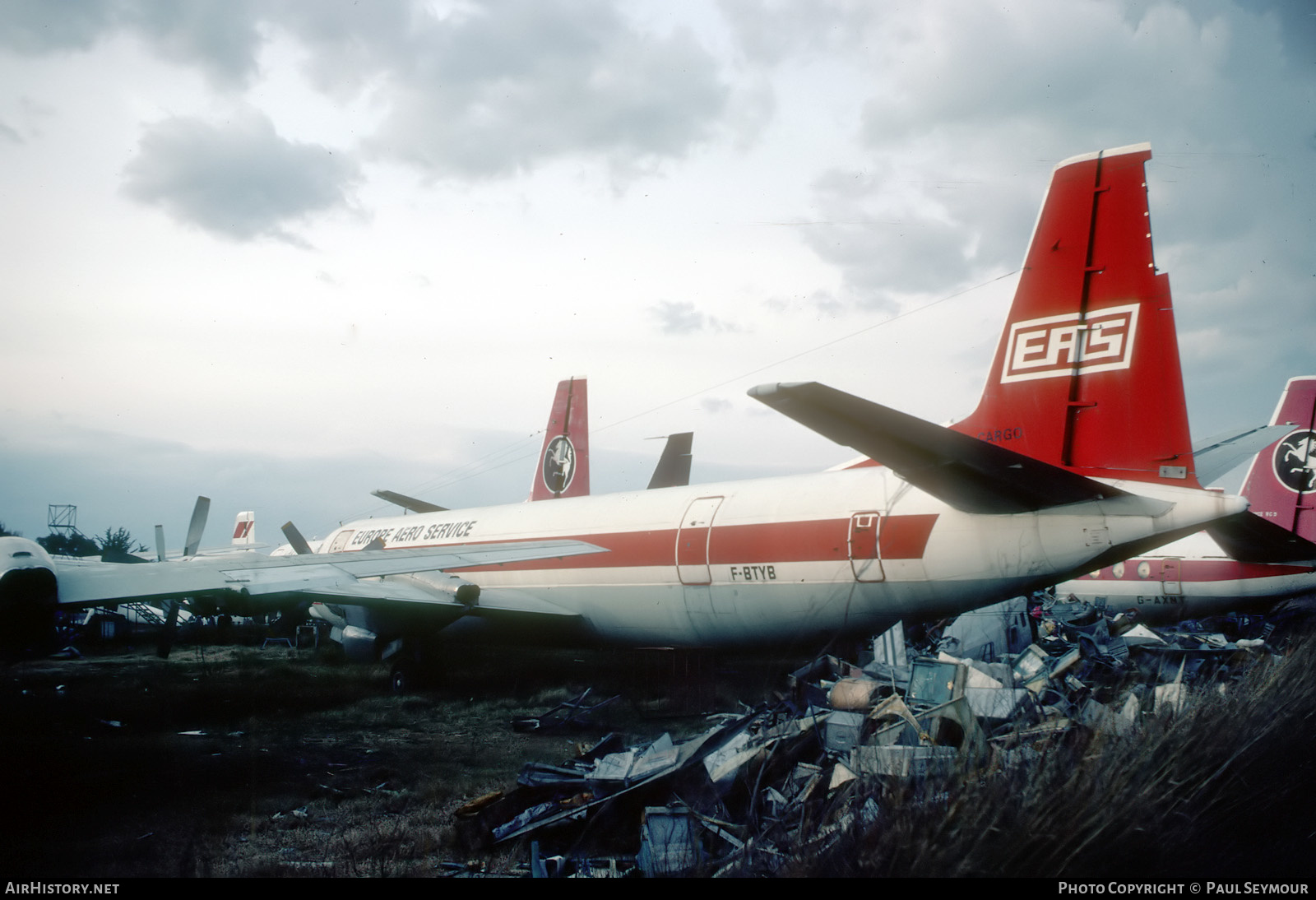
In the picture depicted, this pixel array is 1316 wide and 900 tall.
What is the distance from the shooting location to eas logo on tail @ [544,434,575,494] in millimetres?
19453

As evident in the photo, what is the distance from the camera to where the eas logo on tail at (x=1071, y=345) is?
23.4 ft

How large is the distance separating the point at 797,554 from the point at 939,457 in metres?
3.18

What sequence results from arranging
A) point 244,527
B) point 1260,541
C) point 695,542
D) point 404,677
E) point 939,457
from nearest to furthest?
point 939,457 → point 695,542 → point 1260,541 → point 404,677 → point 244,527

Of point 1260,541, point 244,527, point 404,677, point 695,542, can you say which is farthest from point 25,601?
point 244,527

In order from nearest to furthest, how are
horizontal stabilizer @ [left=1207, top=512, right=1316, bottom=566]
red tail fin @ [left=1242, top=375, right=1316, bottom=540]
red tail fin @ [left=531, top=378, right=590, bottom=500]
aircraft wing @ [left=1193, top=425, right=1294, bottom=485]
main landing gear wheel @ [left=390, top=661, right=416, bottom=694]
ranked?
1. aircraft wing @ [left=1193, top=425, right=1294, bottom=485]
2. horizontal stabilizer @ [left=1207, top=512, right=1316, bottom=566]
3. main landing gear wheel @ [left=390, top=661, right=416, bottom=694]
4. red tail fin @ [left=1242, top=375, right=1316, bottom=540]
5. red tail fin @ [left=531, top=378, right=590, bottom=500]

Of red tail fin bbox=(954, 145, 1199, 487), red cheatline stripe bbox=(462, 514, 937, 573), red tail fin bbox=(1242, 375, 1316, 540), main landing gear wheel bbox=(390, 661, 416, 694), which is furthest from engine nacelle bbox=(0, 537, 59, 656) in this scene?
red tail fin bbox=(1242, 375, 1316, 540)

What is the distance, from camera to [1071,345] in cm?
751

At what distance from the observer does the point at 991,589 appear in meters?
7.68

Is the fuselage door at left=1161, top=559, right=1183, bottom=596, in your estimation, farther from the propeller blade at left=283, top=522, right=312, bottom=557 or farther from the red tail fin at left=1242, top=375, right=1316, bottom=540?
the propeller blade at left=283, top=522, right=312, bottom=557

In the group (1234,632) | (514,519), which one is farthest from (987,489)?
(1234,632)

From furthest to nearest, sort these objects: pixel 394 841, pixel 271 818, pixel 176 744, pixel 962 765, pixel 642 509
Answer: pixel 642 509, pixel 176 744, pixel 271 818, pixel 394 841, pixel 962 765

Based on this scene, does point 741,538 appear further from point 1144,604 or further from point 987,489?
point 1144,604

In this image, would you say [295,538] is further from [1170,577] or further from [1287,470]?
[1287,470]

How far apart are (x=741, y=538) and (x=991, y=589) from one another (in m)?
3.24
